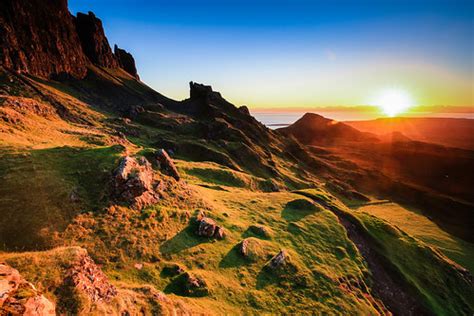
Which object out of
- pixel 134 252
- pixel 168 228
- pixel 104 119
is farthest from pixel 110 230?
pixel 104 119

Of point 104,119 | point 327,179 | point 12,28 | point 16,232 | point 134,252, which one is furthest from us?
point 327,179

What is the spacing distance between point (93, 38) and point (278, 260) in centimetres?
17248

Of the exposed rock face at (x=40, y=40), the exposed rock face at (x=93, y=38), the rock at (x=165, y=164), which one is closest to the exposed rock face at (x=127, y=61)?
the exposed rock face at (x=93, y=38)

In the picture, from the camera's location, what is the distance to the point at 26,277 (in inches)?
540

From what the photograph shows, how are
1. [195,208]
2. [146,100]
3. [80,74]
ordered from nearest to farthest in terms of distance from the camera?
1. [195,208]
2. [80,74]
3. [146,100]

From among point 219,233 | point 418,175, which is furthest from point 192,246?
point 418,175

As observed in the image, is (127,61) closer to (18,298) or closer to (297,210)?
(297,210)

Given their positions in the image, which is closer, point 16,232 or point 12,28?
point 16,232

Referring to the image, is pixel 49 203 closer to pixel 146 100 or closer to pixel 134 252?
pixel 134 252

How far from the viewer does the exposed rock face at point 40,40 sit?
3460 inches

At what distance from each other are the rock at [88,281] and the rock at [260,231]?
63.7ft

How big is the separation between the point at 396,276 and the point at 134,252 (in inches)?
1340

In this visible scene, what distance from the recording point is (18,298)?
1098 centimetres

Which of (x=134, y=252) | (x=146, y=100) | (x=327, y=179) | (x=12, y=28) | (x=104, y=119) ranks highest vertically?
(x=12, y=28)
